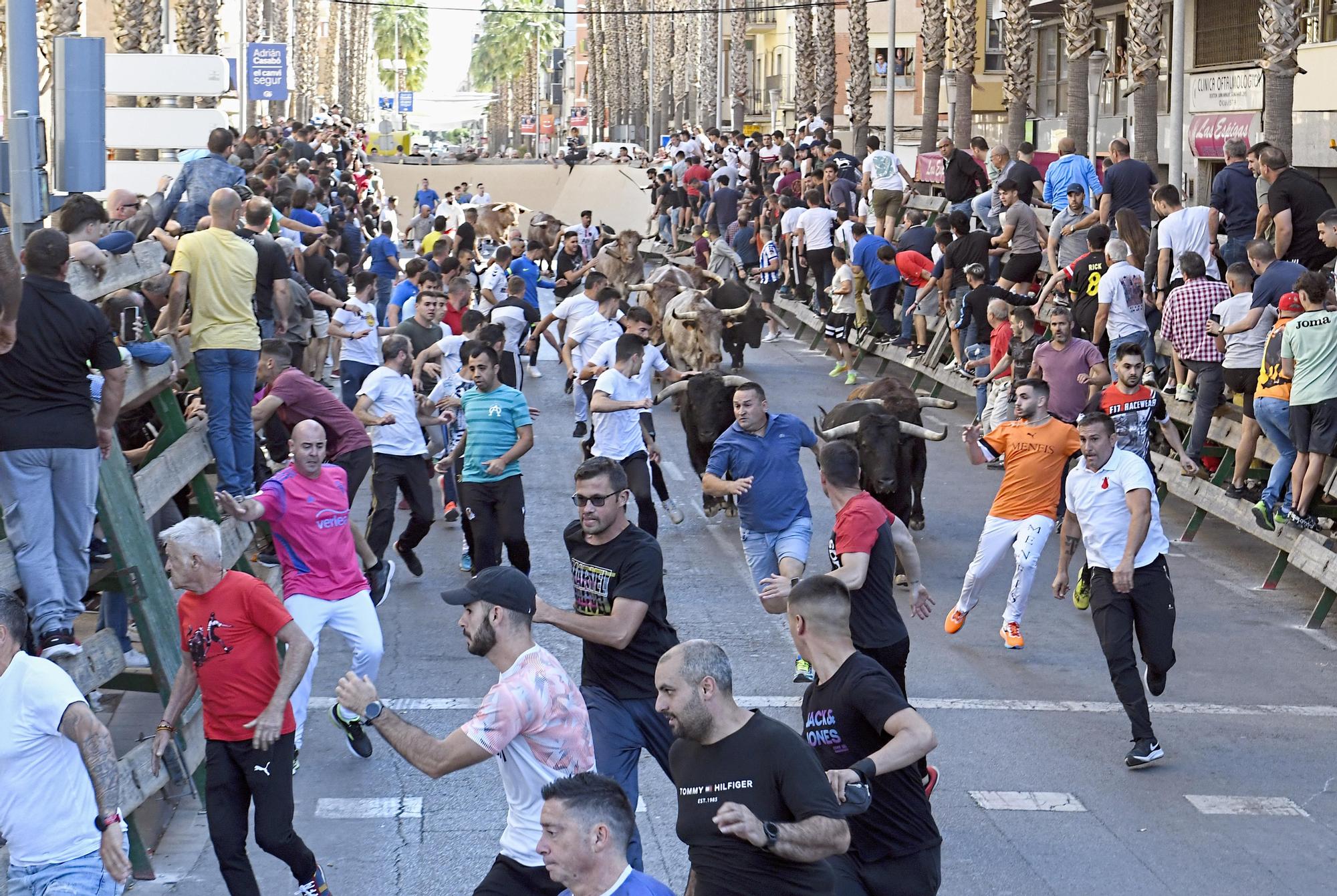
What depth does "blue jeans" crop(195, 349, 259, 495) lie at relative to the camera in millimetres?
11414

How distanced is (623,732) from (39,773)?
2.44 metres

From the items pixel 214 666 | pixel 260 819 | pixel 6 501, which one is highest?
pixel 6 501

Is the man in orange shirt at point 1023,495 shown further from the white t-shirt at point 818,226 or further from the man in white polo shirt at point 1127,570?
the white t-shirt at point 818,226

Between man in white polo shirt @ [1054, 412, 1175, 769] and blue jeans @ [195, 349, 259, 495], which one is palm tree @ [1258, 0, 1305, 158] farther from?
blue jeans @ [195, 349, 259, 495]

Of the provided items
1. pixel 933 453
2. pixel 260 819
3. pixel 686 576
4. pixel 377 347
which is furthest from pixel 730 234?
pixel 260 819

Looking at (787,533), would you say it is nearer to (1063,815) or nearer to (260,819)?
(1063,815)

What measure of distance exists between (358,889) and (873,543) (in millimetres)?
2871

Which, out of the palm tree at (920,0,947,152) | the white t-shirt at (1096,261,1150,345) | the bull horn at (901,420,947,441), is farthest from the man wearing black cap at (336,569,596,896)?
the palm tree at (920,0,947,152)

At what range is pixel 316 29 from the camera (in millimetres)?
100375

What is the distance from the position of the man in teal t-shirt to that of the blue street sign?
87.8 feet

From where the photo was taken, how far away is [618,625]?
722 cm

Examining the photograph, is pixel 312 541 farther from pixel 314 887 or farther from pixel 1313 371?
pixel 1313 371

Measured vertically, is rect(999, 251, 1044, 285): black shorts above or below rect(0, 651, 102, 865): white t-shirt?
above

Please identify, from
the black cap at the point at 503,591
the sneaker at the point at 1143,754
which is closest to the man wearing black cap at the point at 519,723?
the black cap at the point at 503,591
